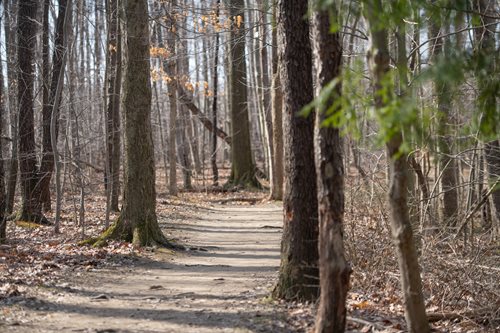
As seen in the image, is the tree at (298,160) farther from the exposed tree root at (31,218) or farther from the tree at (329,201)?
the exposed tree root at (31,218)

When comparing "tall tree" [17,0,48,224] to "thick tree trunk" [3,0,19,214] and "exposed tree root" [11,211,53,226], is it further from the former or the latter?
"thick tree trunk" [3,0,19,214]

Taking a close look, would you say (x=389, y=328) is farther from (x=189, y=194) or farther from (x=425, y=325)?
(x=189, y=194)

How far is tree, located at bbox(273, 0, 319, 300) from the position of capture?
739 centimetres

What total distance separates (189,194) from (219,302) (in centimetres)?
1671

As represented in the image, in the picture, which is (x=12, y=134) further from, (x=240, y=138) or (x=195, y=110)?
(x=195, y=110)

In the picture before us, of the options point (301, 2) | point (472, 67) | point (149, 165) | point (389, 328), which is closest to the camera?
point (472, 67)

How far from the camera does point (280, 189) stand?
21.4 meters

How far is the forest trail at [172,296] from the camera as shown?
6.74 m

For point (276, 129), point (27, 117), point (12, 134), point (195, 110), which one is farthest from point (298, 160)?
point (195, 110)

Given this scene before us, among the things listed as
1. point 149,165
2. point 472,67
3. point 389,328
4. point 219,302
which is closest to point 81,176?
point 149,165

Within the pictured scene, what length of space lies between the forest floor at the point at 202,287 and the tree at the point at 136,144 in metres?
0.42

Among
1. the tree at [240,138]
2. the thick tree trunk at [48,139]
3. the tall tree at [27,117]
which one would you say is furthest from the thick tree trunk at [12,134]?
the tree at [240,138]

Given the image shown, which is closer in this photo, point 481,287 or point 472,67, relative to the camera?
point 472,67

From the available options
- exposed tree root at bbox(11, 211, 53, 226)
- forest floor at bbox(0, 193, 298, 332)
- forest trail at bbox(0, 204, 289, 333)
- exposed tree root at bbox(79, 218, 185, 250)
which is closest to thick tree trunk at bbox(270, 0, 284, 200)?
forest floor at bbox(0, 193, 298, 332)
